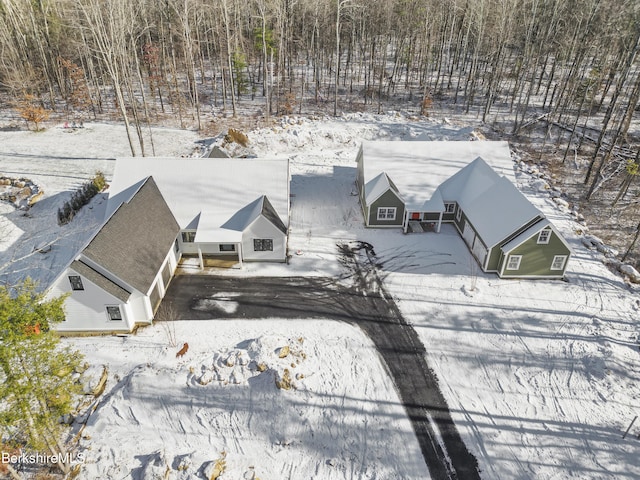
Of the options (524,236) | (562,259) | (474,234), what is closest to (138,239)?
(474,234)

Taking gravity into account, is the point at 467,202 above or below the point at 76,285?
above

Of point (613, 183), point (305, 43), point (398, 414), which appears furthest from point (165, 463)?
point (305, 43)

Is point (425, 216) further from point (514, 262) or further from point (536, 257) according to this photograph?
point (536, 257)

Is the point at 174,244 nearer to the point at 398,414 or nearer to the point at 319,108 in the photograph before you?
the point at 398,414

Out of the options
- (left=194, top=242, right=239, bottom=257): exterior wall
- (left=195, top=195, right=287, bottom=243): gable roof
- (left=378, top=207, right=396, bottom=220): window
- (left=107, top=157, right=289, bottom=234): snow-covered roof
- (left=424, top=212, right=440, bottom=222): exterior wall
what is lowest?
(left=194, top=242, right=239, bottom=257): exterior wall

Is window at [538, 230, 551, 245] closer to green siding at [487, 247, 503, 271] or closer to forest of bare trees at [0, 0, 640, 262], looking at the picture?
green siding at [487, 247, 503, 271]

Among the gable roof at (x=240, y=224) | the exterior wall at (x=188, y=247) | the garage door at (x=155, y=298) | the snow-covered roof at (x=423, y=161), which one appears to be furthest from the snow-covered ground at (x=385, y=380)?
the snow-covered roof at (x=423, y=161)

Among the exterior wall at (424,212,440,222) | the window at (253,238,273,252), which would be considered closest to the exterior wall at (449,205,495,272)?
the exterior wall at (424,212,440,222)
